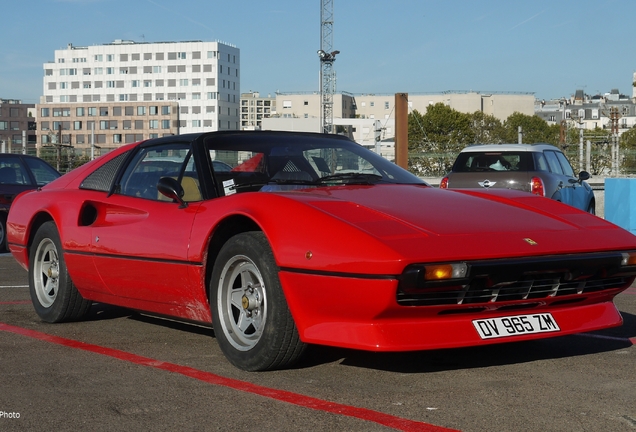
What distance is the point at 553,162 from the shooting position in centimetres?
1355

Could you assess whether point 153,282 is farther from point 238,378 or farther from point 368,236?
point 368,236

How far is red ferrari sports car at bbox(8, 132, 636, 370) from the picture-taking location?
390cm

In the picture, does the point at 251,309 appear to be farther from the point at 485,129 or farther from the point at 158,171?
the point at 485,129

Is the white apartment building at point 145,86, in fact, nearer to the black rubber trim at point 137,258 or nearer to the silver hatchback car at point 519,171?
the silver hatchback car at point 519,171

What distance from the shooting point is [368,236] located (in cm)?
390

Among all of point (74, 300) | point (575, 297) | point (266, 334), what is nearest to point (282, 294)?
point (266, 334)

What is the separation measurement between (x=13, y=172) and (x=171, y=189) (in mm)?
9382

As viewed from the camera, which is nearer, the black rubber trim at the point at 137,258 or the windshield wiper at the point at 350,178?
the black rubber trim at the point at 137,258

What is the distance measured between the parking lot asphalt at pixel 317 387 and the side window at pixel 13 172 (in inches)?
333

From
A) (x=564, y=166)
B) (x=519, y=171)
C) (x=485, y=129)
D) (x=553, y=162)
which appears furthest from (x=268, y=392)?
(x=485, y=129)

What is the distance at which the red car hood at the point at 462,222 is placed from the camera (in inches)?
155

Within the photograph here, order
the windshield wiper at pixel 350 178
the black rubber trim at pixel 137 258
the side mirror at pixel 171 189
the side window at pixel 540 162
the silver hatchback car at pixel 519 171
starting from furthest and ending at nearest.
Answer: the side window at pixel 540 162, the silver hatchback car at pixel 519 171, the windshield wiper at pixel 350 178, the side mirror at pixel 171 189, the black rubber trim at pixel 137 258

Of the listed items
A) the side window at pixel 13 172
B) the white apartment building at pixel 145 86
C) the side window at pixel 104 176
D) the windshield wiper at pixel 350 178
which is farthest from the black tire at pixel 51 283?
Answer: the white apartment building at pixel 145 86

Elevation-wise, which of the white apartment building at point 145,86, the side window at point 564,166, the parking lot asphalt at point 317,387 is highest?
the white apartment building at point 145,86
